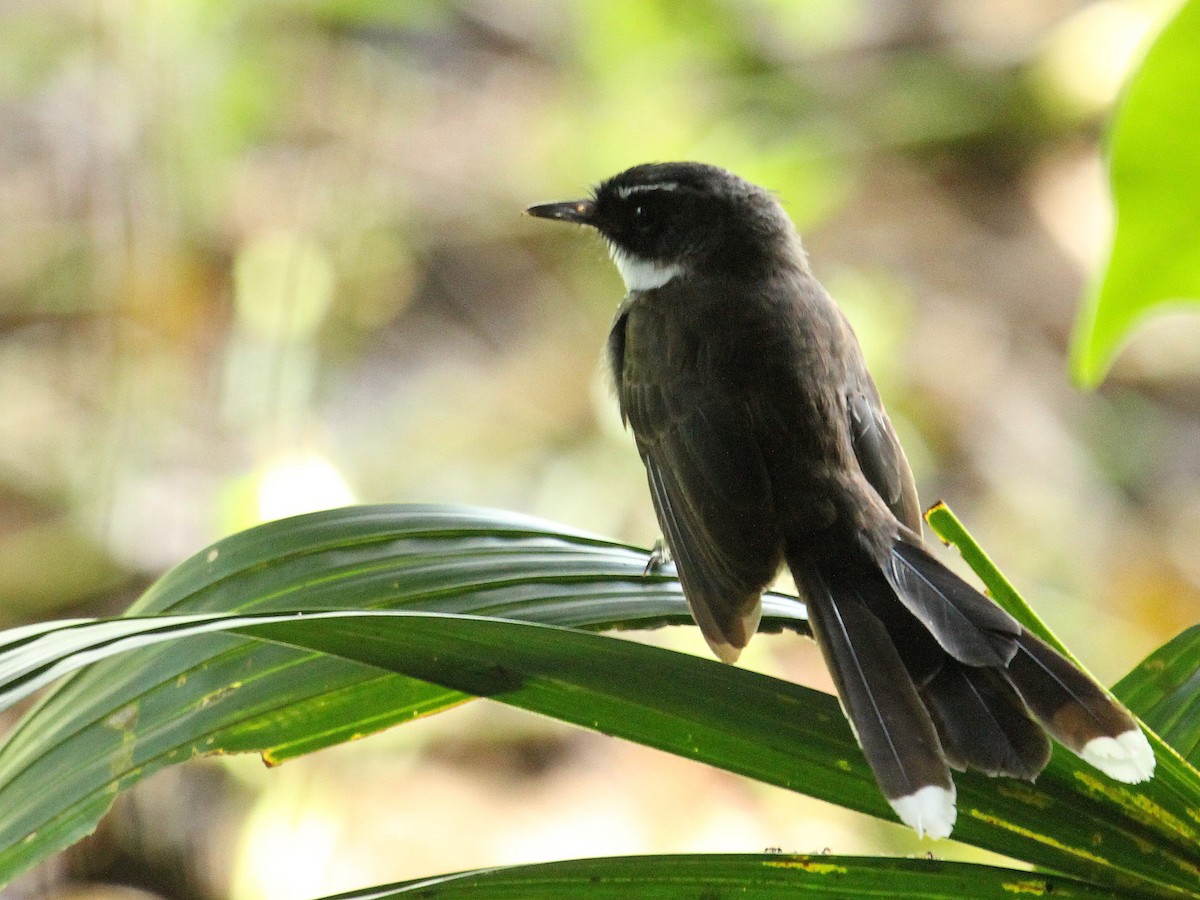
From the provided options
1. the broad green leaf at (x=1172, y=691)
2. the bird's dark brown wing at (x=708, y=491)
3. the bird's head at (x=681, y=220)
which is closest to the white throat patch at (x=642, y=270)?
the bird's head at (x=681, y=220)

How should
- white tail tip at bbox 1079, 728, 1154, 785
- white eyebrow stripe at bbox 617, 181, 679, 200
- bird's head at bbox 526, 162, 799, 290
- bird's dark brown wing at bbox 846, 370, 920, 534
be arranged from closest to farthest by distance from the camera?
white tail tip at bbox 1079, 728, 1154, 785 < bird's dark brown wing at bbox 846, 370, 920, 534 < bird's head at bbox 526, 162, 799, 290 < white eyebrow stripe at bbox 617, 181, 679, 200

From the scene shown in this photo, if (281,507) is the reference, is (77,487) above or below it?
above

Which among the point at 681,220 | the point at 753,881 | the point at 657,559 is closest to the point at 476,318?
the point at 681,220

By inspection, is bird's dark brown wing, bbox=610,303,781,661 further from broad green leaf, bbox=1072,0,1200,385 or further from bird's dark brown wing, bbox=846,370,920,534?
broad green leaf, bbox=1072,0,1200,385

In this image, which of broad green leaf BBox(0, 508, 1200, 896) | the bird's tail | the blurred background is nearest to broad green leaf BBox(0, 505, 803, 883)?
broad green leaf BBox(0, 508, 1200, 896)

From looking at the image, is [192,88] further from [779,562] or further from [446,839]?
[779,562]

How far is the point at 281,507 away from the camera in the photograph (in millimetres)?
4039

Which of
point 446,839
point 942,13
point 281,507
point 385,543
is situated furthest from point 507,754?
point 942,13

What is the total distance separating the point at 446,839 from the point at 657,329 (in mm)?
2004

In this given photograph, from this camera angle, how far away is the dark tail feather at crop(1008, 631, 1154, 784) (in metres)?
1.47

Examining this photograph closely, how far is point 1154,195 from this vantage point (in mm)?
1771

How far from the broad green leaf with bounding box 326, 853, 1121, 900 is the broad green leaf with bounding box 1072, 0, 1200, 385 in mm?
739

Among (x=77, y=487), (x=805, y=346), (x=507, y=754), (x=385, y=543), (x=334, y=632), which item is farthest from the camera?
(x=77, y=487)

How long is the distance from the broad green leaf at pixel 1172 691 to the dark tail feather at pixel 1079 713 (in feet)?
0.37
